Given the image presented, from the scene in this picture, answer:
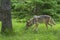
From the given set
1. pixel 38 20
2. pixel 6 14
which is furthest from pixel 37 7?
pixel 6 14

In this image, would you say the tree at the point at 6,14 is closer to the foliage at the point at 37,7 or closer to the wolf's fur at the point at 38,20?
the wolf's fur at the point at 38,20

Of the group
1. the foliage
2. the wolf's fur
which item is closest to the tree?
the wolf's fur

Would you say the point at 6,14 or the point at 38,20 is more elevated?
the point at 6,14

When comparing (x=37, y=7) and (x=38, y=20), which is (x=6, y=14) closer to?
(x=38, y=20)

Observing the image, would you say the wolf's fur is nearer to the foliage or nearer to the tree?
the tree

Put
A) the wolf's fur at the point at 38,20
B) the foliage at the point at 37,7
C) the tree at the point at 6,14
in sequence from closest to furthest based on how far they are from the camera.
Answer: the tree at the point at 6,14 < the wolf's fur at the point at 38,20 < the foliage at the point at 37,7

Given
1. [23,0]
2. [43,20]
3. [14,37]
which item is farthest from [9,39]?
[23,0]

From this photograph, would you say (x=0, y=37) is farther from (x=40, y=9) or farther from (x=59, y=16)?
(x=59, y=16)

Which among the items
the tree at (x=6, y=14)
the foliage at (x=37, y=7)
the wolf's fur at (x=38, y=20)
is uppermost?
the tree at (x=6, y=14)

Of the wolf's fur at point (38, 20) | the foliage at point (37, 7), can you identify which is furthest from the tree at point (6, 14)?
the foliage at point (37, 7)

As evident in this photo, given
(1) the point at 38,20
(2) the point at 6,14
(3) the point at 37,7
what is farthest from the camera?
(3) the point at 37,7

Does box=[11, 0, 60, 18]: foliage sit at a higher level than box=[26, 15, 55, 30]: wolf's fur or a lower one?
lower

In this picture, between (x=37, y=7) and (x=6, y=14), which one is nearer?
(x=6, y=14)

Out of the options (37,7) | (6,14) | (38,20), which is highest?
(6,14)
